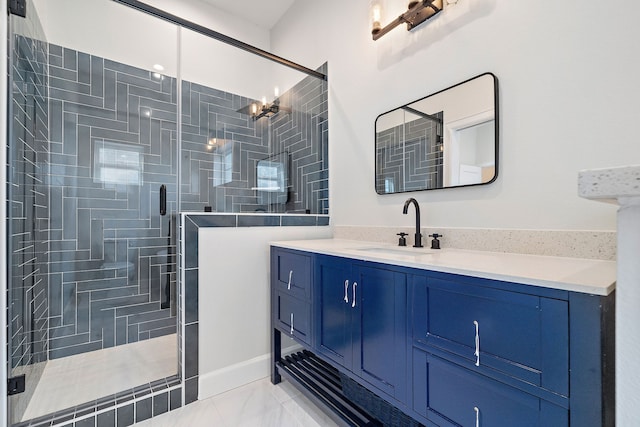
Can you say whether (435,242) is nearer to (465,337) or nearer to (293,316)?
(465,337)

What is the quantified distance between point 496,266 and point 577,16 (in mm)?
1066

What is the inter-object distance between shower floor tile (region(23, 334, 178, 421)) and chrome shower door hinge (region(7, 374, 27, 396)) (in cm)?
17

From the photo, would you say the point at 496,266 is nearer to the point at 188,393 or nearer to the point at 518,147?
the point at 518,147

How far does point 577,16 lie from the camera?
1155mm

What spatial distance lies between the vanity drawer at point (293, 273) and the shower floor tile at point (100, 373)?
2.77 feet

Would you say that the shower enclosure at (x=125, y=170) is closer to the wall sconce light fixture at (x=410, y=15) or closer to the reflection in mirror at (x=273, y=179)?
the reflection in mirror at (x=273, y=179)

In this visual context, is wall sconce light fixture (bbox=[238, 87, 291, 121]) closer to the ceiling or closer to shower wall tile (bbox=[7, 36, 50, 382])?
the ceiling

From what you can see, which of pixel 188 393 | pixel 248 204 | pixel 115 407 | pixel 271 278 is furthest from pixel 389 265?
pixel 248 204

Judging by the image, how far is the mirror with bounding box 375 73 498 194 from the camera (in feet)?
4.66

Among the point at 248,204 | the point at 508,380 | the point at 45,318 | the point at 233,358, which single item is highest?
the point at 248,204

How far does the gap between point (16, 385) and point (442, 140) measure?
2.39 metres

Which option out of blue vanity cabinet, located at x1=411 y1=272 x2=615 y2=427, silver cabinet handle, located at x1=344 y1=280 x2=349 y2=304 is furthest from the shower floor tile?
blue vanity cabinet, located at x1=411 y1=272 x2=615 y2=427

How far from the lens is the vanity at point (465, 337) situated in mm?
708

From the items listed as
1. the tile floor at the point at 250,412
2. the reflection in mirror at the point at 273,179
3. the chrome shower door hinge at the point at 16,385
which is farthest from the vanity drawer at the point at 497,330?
the reflection in mirror at the point at 273,179
